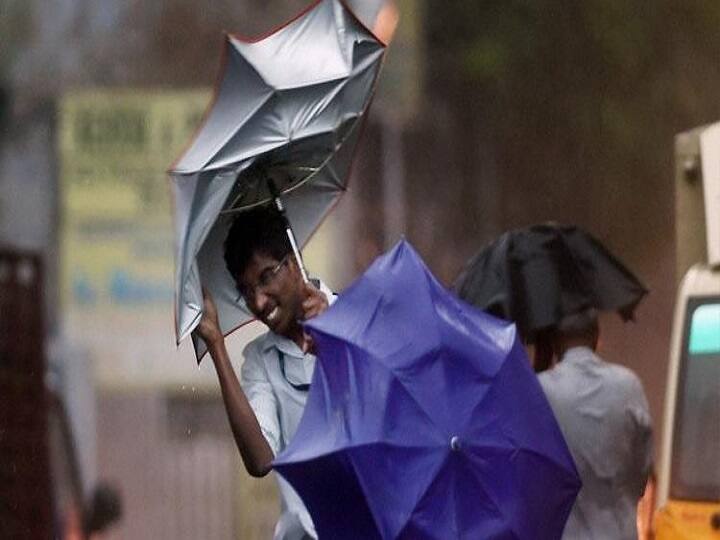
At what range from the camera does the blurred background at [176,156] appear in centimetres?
1488

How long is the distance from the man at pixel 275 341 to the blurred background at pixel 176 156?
25.9ft

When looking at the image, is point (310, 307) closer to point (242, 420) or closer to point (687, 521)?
point (242, 420)

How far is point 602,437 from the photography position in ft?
25.0

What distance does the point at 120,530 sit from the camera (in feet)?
50.4

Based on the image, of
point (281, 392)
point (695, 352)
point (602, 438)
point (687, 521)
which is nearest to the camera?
point (281, 392)

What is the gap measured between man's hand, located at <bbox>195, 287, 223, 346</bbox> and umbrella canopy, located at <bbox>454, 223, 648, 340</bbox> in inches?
81.3

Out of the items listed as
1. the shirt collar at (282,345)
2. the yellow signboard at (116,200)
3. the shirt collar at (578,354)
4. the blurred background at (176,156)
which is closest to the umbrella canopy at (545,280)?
the shirt collar at (578,354)

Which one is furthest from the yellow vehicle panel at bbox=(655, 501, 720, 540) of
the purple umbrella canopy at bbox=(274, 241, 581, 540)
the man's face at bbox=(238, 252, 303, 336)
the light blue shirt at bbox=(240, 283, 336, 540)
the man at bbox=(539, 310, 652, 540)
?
the man's face at bbox=(238, 252, 303, 336)

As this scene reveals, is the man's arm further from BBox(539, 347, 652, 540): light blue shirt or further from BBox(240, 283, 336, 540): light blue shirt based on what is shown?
BBox(539, 347, 652, 540): light blue shirt

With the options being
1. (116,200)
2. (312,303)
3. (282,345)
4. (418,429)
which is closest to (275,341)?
(282,345)

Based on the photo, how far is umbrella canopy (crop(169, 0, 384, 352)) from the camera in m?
6.04

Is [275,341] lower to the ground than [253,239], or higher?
lower

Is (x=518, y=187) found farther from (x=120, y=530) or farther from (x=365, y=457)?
(x=365, y=457)

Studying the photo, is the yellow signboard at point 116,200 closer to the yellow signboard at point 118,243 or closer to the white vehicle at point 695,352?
the yellow signboard at point 118,243
